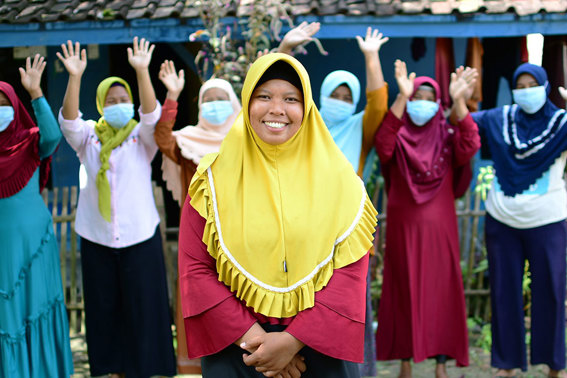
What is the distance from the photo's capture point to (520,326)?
14.1ft

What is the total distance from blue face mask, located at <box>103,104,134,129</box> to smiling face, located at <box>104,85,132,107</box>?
46 mm

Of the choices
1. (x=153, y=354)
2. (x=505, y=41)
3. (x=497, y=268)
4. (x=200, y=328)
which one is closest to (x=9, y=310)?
(x=153, y=354)

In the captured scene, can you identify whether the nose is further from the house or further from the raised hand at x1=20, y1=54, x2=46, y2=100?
the house

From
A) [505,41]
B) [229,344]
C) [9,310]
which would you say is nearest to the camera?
[229,344]

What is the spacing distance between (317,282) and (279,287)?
146mm

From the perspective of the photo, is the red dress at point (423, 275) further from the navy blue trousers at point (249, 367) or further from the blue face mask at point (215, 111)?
the navy blue trousers at point (249, 367)

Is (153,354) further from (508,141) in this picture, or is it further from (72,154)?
(72,154)

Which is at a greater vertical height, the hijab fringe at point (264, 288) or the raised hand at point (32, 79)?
the raised hand at point (32, 79)

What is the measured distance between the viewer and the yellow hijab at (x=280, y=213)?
2293 millimetres

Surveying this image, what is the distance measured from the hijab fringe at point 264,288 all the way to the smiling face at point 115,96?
1.90 meters

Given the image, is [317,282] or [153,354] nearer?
[317,282]

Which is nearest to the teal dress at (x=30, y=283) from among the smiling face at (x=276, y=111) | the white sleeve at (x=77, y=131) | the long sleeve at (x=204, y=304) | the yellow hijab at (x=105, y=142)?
the white sleeve at (x=77, y=131)

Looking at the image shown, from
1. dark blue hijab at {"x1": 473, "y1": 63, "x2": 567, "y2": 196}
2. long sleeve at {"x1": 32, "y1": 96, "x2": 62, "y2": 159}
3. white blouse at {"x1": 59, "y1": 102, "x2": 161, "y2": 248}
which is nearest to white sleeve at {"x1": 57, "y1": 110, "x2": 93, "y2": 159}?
white blouse at {"x1": 59, "y1": 102, "x2": 161, "y2": 248}

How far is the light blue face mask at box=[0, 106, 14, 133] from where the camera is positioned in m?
3.62
